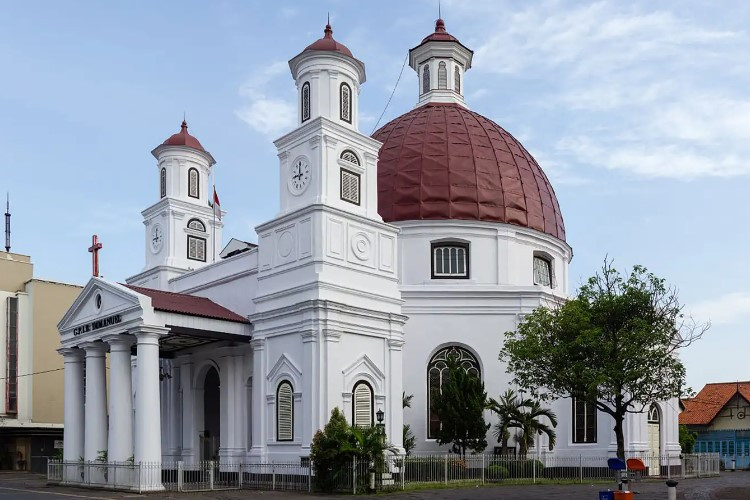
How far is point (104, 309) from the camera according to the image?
33.5 m

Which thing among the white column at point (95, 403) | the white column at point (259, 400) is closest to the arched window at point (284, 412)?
the white column at point (259, 400)

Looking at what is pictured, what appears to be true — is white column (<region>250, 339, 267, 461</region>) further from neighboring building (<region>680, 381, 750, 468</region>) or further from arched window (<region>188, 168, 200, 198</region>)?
neighboring building (<region>680, 381, 750, 468</region>)

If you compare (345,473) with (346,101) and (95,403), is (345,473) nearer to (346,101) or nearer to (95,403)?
(95,403)

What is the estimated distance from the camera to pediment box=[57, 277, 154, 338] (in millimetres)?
31141

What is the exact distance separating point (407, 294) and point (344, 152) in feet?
29.0

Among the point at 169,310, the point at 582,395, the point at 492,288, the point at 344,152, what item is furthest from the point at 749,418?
the point at 169,310

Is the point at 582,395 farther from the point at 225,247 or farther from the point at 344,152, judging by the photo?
the point at 225,247

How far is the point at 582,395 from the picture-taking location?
3111 centimetres

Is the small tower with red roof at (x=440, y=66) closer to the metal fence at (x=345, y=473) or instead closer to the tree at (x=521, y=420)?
the tree at (x=521, y=420)

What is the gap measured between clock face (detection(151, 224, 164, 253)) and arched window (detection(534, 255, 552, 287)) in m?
17.8

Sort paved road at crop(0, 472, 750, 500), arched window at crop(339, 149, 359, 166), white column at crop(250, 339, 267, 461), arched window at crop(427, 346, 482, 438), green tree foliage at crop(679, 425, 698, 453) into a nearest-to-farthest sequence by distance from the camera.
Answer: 1. paved road at crop(0, 472, 750, 500)
2. white column at crop(250, 339, 267, 461)
3. arched window at crop(339, 149, 359, 166)
4. arched window at crop(427, 346, 482, 438)
5. green tree foliage at crop(679, 425, 698, 453)

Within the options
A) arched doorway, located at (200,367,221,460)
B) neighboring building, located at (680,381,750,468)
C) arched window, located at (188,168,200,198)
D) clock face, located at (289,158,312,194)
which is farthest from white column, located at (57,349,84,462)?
neighboring building, located at (680,381,750,468)

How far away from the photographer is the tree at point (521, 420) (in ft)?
121

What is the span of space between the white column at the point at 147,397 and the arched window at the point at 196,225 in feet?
42.3
